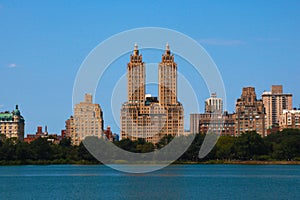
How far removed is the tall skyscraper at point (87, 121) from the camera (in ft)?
572

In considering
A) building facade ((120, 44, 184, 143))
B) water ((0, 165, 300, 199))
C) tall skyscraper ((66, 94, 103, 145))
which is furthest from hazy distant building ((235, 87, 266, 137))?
water ((0, 165, 300, 199))

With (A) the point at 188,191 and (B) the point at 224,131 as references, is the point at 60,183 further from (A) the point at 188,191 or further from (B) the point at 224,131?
(B) the point at 224,131

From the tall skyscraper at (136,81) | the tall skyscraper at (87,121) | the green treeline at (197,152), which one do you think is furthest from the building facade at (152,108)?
the green treeline at (197,152)

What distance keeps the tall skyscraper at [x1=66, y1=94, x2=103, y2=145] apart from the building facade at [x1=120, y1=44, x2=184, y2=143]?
18.3ft

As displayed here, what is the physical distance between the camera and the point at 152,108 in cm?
18388

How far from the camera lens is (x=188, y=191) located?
57.0 metres

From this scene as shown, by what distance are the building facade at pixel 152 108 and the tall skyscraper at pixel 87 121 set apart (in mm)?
5588

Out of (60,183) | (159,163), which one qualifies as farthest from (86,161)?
(60,183)

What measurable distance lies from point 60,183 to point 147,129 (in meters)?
115

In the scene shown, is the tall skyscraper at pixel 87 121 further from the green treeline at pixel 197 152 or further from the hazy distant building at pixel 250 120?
the green treeline at pixel 197 152

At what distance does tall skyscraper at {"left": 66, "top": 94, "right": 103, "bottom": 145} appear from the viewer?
6865 inches

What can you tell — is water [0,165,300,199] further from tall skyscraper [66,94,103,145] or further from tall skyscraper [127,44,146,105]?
tall skyscraper [127,44,146,105]

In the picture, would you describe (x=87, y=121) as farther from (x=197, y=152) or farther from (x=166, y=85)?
(x=197, y=152)

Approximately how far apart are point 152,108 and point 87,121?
629 inches
